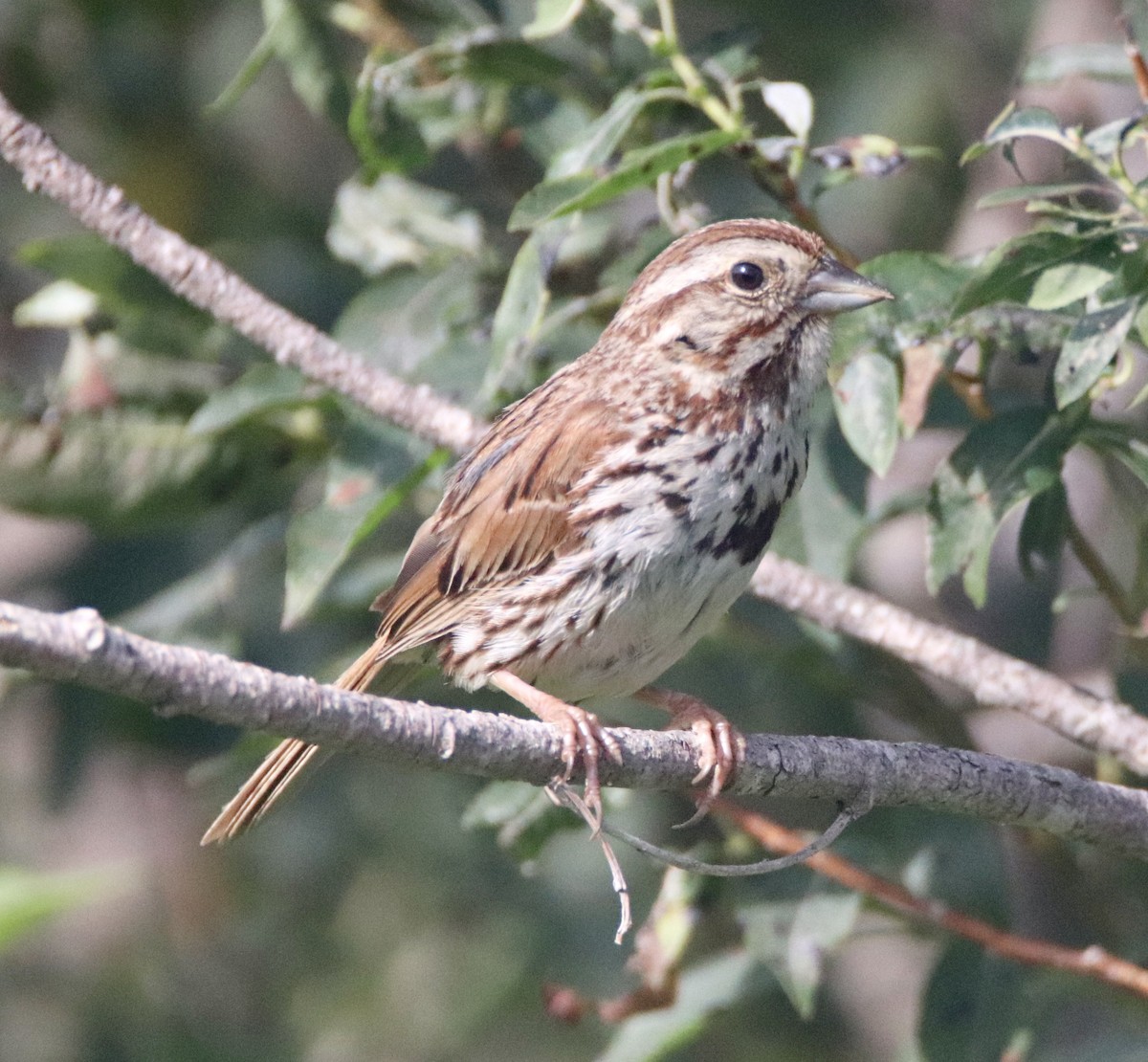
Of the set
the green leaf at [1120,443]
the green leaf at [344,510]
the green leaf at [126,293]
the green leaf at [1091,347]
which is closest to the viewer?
the green leaf at [1091,347]

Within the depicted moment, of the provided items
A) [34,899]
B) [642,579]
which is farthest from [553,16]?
[34,899]

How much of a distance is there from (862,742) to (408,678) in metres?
1.37

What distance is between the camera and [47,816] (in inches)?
213

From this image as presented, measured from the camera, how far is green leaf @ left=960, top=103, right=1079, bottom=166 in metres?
3.11

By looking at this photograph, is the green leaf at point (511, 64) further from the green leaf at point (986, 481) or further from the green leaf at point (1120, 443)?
the green leaf at point (1120, 443)

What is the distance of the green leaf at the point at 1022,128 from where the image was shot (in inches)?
122

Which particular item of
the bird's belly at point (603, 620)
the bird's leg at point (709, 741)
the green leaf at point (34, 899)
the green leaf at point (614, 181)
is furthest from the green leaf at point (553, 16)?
the green leaf at point (34, 899)

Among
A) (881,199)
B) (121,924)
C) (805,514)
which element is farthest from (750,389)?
(121,924)

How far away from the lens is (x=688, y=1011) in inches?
164

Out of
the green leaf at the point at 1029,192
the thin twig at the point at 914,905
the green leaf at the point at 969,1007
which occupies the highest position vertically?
the green leaf at the point at 1029,192

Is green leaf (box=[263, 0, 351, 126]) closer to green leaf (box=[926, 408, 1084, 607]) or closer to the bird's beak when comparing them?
the bird's beak

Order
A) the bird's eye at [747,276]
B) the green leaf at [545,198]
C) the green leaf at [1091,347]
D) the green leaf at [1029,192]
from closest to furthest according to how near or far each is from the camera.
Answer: the green leaf at [1091,347] → the green leaf at [1029,192] → the green leaf at [545,198] → the bird's eye at [747,276]

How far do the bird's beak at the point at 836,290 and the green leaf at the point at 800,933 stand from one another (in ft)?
4.22

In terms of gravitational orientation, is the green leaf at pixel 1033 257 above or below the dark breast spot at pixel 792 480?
above
